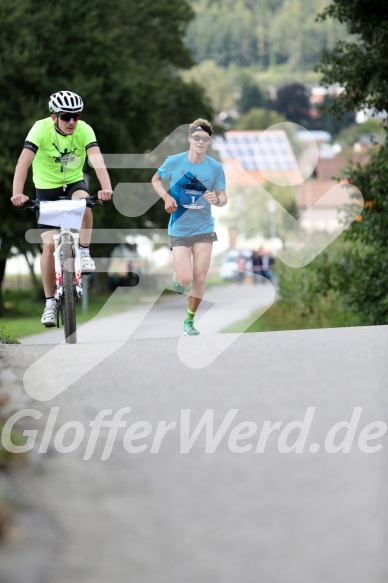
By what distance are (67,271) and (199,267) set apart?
183 centimetres

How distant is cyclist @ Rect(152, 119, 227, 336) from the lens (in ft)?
39.4

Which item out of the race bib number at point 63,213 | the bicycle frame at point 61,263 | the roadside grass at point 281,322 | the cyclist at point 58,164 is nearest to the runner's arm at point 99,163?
the cyclist at point 58,164

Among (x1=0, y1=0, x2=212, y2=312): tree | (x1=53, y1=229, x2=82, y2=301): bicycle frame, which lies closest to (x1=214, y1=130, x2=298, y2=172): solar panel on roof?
(x1=0, y1=0, x2=212, y2=312): tree

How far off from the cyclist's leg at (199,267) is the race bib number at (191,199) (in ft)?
1.59

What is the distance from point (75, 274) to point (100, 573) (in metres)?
6.55

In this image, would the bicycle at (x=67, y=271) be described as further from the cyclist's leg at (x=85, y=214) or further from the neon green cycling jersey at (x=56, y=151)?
the neon green cycling jersey at (x=56, y=151)

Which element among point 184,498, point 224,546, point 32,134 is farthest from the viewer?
point 32,134

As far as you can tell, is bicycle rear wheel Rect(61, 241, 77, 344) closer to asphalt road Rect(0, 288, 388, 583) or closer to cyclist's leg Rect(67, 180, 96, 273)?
cyclist's leg Rect(67, 180, 96, 273)

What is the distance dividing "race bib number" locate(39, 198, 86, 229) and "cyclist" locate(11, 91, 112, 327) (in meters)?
0.15

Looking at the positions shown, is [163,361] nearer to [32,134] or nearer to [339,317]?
[32,134]

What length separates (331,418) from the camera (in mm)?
7250

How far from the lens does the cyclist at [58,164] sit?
11.1 metres

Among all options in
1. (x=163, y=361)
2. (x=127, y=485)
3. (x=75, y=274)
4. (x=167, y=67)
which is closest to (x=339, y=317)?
(x=75, y=274)

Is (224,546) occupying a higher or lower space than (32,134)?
higher
